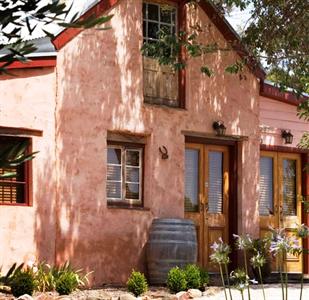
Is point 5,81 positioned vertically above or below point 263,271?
above

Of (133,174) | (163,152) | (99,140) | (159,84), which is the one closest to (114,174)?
(133,174)

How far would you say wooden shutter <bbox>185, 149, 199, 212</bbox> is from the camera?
1603 centimetres

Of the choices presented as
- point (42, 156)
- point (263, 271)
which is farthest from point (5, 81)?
point (263, 271)

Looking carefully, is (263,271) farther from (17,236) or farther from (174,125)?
(17,236)

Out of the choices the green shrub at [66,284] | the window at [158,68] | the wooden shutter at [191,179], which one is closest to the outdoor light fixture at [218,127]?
the wooden shutter at [191,179]

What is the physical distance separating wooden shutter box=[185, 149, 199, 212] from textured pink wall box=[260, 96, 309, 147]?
1991 mm

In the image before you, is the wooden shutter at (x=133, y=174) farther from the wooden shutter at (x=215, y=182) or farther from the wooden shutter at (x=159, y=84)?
the wooden shutter at (x=215, y=182)

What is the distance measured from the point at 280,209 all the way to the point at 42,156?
6213mm

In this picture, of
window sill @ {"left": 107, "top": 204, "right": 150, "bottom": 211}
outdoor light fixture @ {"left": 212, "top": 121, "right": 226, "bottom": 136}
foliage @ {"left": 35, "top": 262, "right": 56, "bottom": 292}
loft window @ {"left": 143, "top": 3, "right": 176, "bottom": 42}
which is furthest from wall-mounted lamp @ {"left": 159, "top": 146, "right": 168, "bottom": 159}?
foliage @ {"left": 35, "top": 262, "right": 56, "bottom": 292}

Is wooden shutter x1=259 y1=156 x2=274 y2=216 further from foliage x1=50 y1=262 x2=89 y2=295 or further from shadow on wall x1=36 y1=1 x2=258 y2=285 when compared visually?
foliage x1=50 y1=262 x2=89 y2=295

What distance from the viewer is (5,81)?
13.3m

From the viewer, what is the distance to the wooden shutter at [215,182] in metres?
16.4

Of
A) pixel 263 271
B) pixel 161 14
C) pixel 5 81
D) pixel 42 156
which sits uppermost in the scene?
pixel 161 14

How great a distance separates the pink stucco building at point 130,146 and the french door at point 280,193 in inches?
1.2
